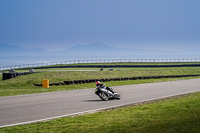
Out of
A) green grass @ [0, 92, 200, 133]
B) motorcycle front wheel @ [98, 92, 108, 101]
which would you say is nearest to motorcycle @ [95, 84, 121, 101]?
motorcycle front wheel @ [98, 92, 108, 101]

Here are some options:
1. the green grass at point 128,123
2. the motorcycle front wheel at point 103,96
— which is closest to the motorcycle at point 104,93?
the motorcycle front wheel at point 103,96

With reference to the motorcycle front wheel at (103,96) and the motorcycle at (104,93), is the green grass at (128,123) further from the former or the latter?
the motorcycle front wheel at (103,96)

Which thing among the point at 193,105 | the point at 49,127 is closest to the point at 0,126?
the point at 49,127

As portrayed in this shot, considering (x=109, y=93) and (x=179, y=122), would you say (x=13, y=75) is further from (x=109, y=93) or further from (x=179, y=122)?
(x=179, y=122)

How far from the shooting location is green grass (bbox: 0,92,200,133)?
34.2 ft

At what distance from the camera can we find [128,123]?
1162 cm

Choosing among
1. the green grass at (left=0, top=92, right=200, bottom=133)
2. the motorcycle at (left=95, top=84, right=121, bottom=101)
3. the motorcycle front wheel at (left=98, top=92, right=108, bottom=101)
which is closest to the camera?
the green grass at (left=0, top=92, right=200, bottom=133)

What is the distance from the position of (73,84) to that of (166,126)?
82.5 feet

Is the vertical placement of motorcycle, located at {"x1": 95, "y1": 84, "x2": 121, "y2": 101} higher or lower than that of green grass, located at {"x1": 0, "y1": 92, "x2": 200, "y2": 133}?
higher

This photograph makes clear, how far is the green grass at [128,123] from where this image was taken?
34.2 ft

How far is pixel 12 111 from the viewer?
15.2 metres

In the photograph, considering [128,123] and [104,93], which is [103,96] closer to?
[104,93]

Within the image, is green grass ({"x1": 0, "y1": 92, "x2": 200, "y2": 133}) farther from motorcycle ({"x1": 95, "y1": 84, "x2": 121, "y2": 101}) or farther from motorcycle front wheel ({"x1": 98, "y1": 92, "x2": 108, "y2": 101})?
motorcycle front wheel ({"x1": 98, "y1": 92, "x2": 108, "y2": 101})

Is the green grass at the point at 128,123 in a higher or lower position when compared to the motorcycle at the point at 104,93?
lower
